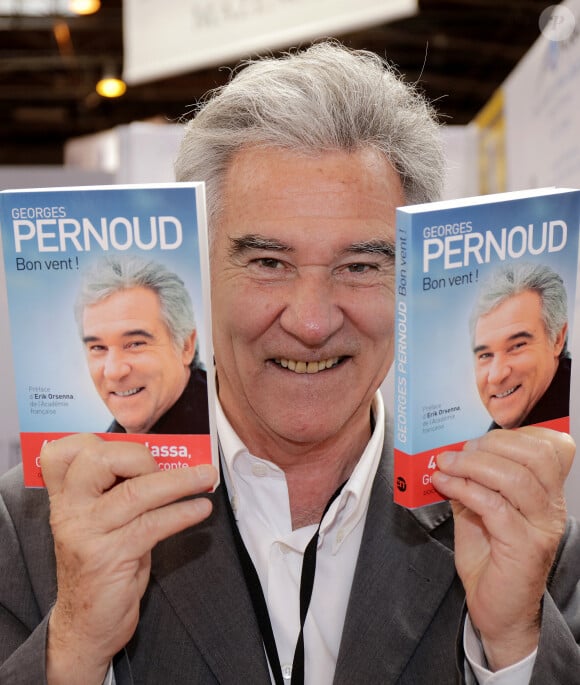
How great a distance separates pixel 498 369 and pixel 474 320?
96 mm

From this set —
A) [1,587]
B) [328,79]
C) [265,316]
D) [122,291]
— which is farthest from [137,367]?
[328,79]

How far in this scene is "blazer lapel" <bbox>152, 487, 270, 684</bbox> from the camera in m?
1.73

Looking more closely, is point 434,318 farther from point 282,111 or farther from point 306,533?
point 306,533

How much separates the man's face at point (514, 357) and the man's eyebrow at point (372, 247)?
1.21 ft

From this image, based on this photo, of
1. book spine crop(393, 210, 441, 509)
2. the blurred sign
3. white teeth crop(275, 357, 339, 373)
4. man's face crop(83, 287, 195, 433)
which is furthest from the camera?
the blurred sign

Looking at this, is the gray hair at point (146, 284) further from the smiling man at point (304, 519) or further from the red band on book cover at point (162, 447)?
the smiling man at point (304, 519)

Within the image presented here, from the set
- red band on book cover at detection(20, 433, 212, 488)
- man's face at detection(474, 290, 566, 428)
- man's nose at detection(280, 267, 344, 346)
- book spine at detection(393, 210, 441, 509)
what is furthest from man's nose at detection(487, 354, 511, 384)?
red band on book cover at detection(20, 433, 212, 488)

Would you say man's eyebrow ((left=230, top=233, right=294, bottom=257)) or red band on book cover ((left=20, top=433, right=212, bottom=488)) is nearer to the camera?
red band on book cover ((left=20, top=433, right=212, bottom=488))

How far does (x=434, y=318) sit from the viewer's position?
4.53 feet

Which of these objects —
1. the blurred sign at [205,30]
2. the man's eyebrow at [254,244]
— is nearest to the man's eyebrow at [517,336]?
the man's eyebrow at [254,244]

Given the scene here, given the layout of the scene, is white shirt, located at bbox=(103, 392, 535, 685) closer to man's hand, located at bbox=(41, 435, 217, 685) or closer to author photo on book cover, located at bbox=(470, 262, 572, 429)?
man's hand, located at bbox=(41, 435, 217, 685)

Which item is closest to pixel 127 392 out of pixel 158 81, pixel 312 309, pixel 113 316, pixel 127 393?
pixel 127 393

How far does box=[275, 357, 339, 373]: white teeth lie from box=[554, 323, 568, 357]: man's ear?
17.9 inches

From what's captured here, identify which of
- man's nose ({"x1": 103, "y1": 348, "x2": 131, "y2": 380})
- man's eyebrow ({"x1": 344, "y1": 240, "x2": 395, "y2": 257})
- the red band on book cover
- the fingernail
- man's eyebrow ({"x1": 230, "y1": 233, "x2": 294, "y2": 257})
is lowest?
the fingernail
